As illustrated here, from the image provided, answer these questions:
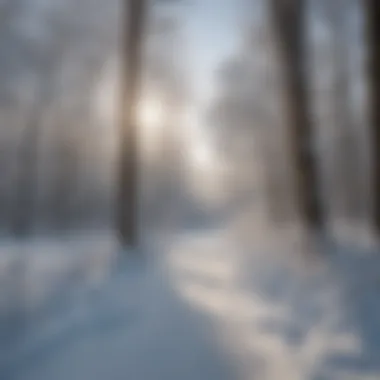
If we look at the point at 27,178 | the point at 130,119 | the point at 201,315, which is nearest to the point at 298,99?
the point at 130,119

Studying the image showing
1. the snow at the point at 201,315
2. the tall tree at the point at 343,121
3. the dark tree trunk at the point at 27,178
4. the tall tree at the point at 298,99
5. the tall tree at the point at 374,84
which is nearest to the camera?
the snow at the point at 201,315

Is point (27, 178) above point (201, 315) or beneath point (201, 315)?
above

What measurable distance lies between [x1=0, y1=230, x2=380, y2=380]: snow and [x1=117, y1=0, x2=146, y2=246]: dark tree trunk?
0.54 meters

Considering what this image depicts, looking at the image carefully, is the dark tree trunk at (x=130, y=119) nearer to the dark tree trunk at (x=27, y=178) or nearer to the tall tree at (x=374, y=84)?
the dark tree trunk at (x=27, y=178)

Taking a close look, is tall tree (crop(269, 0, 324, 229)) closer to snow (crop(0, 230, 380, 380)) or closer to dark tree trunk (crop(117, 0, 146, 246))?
snow (crop(0, 230, 380, 380))

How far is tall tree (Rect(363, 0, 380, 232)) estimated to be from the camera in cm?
457

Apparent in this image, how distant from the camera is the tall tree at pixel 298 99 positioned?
473cm

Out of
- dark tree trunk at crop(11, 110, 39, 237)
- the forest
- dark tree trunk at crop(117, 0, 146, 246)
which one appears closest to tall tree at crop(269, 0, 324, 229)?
the forest

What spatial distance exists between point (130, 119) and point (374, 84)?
207 cm

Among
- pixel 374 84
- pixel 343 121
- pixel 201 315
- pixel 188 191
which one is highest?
pixel 374 84

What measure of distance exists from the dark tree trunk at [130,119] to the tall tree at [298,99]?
120 cm

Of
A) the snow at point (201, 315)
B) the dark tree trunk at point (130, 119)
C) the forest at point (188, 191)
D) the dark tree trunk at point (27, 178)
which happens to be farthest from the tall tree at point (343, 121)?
the dark tree trunk at point (27, 178)

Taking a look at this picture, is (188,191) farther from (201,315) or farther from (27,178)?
(201,315)

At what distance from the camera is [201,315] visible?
11.5 feet
